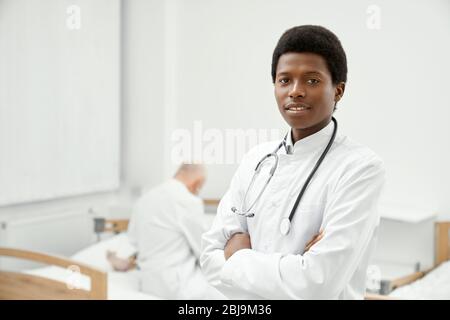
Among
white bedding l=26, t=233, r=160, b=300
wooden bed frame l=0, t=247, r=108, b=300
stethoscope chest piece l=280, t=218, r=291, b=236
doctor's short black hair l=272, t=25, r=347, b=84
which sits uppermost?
doctor's short black hair l=272, t=25, r=347, b=84

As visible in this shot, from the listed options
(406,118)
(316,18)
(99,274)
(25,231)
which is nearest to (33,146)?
(25,231)

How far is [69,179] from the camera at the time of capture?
1877mm

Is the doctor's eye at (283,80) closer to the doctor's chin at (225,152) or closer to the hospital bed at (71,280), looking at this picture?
the doctor's chin at (225,152)

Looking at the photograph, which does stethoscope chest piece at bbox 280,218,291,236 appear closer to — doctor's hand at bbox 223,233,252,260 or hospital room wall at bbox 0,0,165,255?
doctor's hand at bbox 223,233,252,260

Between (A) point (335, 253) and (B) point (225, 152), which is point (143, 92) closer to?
(B) point (225, 152)

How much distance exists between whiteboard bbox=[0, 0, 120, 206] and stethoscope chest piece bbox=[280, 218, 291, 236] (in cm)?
119

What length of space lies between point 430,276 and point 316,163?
885 mm

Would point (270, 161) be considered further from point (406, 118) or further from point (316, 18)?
point (406, 118)

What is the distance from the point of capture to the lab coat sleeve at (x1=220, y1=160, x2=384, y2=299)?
2.25 ft

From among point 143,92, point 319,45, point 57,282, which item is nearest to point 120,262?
point 57,282

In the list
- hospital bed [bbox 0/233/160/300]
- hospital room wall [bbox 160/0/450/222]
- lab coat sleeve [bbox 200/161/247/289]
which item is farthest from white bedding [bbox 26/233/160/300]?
lab coat sleeve [bbox 200/161/247/289]

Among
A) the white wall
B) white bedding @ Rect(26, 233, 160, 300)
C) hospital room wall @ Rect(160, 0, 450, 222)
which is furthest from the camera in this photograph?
the white wall

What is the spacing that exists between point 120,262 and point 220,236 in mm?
1037

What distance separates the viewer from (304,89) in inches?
29.0
